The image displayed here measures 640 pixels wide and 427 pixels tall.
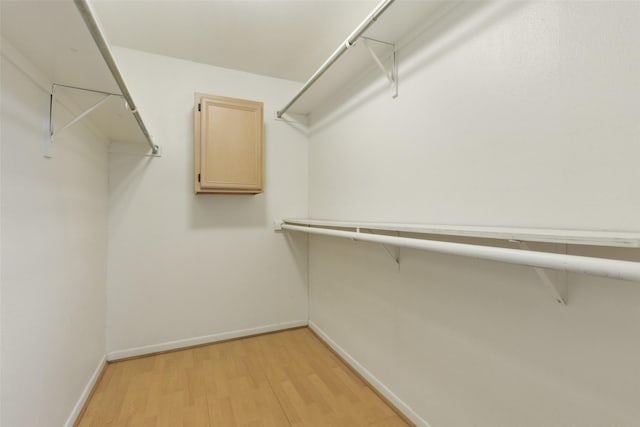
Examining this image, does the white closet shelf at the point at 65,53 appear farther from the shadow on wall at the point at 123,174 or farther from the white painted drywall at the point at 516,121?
the white painted drywall at the point at 516,121

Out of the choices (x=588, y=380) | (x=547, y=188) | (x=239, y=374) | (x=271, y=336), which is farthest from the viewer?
(x=271, y=336)

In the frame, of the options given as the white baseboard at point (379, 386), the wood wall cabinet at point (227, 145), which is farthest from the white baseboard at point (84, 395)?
the white baseboard at point (379, 386)

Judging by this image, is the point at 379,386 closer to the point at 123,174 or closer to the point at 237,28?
the point at 123,174

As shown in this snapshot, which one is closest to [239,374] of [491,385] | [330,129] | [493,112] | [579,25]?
[491,385]

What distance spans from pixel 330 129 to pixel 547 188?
1.76 m

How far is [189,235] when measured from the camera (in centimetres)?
246

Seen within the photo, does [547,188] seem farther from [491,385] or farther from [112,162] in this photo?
[112,162]

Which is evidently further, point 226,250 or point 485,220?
point 226,250

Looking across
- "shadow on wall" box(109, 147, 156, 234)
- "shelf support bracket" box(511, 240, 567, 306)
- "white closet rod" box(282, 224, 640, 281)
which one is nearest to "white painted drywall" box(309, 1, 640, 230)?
"shelf support bracket" box(511, 240, 567, 306)

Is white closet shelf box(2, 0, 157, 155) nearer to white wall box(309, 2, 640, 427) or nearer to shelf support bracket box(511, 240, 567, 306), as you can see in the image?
white wall box(309, 2, 640, 427)

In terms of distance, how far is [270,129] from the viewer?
9.06ft

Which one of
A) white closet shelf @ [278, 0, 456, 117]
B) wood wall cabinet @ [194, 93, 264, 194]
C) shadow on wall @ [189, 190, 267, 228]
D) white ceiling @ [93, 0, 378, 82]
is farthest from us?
shadow on wall @ [189, 190, 267, 228]

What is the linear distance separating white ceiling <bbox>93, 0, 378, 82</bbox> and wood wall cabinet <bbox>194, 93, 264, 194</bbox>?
1.34 ft

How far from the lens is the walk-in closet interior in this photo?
34.1 inches
